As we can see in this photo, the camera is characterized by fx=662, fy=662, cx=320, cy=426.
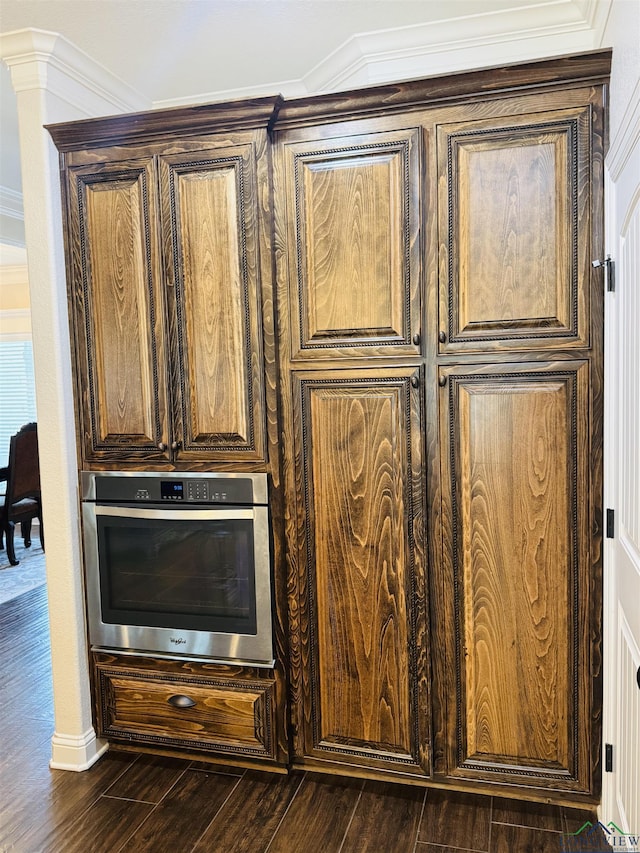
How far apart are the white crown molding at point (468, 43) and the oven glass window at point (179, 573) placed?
5.84 feet

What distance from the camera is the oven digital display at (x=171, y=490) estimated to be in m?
2.43

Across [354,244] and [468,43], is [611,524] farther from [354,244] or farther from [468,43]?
[468,43]

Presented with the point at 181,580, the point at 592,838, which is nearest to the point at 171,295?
the point at 181,580

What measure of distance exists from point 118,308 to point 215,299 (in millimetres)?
390

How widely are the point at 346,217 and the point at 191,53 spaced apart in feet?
3.10

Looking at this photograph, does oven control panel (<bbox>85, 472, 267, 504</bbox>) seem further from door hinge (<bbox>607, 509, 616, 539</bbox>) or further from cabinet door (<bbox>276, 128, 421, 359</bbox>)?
door hinge (<bbox>607, 509, 616, 539</bbox>)

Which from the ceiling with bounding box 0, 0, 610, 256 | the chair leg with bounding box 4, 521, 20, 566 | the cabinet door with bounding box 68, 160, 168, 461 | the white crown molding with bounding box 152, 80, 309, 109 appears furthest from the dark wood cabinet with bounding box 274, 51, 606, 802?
the chair leg with bounding box 4, 521, 20, 566

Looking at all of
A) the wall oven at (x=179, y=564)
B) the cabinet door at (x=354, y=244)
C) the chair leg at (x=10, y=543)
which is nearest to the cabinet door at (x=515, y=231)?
the cabinet door at (x=354, y=244)

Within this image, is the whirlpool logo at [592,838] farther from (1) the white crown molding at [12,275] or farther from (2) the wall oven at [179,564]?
(1) the white crown molding at [12,275]

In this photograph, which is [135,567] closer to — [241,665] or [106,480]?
[106,480]

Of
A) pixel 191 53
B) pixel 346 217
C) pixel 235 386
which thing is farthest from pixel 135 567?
pixel 191 53

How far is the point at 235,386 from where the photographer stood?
2.36 metres

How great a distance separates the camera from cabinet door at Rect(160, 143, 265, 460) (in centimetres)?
231

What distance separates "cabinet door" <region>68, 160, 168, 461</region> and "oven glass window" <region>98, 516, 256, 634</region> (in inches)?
12.0
